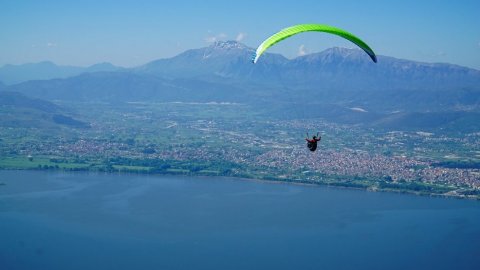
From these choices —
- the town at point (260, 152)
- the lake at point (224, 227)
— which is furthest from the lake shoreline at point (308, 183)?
the lake at point (224, 227)

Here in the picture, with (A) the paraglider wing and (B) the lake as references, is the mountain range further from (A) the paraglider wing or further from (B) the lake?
(A) the paraglider wing

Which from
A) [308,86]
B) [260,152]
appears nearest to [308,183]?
[260,152]

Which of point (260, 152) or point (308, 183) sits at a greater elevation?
point (260, 152)

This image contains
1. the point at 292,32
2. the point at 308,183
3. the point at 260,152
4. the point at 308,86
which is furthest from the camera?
the point at 308,86

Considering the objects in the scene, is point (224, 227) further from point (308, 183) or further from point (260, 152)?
point (260, 152)

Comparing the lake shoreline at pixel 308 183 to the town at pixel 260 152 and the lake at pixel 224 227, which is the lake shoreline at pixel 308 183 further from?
the lake at pixel 224 227

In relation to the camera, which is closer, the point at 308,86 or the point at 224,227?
the point at 224,227

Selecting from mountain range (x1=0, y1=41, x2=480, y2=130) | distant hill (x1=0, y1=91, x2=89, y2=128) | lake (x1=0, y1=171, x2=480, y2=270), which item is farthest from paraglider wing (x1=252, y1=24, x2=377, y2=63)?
mountain range (x1=0, y1=41, x2=480, y2=130)
